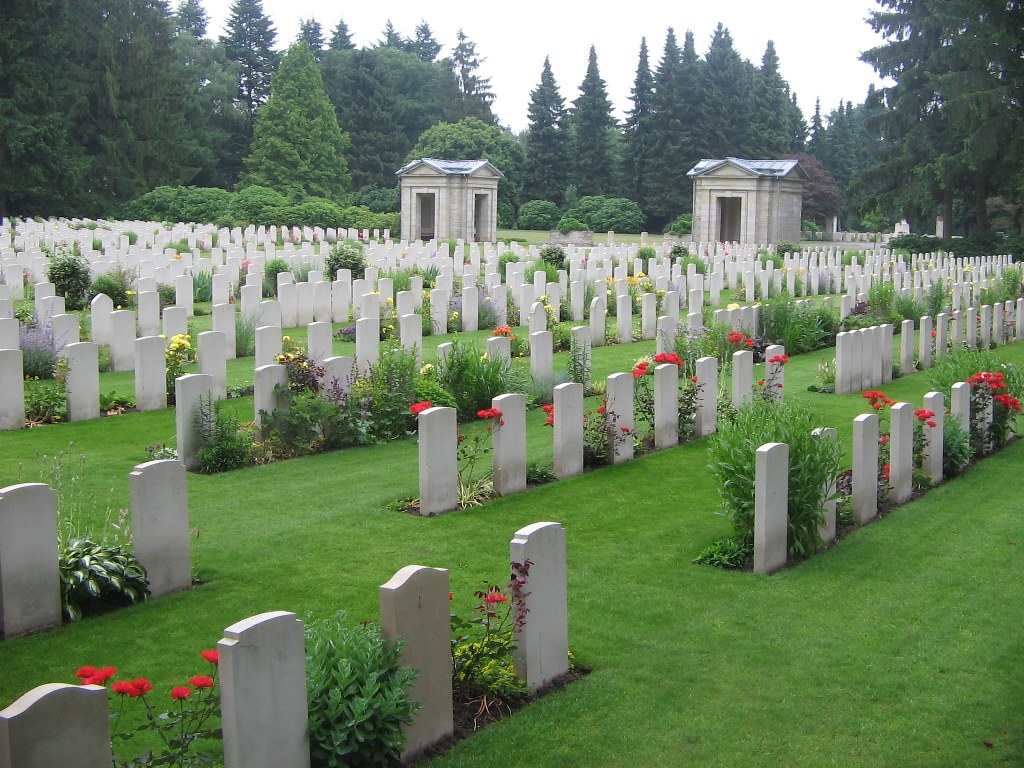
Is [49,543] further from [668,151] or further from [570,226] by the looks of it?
[668,151]

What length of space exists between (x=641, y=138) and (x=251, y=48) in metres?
22.4

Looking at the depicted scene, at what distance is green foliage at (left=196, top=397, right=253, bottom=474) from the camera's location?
8.69 m

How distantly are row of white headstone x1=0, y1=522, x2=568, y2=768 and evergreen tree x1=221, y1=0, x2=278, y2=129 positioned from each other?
62873 mm

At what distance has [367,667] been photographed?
4.20 metres

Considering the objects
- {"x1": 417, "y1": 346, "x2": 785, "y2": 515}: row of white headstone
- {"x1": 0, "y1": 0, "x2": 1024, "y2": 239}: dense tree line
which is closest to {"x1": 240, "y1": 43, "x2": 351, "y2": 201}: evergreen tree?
{"x1": 0, "y1": 0, "x2": 1024, "y2": 239}: dense tree line

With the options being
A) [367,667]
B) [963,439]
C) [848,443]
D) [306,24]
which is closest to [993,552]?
[963,439]

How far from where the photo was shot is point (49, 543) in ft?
17.9

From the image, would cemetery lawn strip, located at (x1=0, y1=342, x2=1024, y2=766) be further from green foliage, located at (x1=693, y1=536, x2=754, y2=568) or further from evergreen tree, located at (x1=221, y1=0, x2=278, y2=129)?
evergreen tree, located at (x1=221, y1=0, x2=278, y2=129)

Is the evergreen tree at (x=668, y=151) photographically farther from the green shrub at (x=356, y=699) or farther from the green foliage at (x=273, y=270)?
the green shrub at (x=356, y=699)

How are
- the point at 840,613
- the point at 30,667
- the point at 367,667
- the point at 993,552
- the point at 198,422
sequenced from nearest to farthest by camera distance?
1. the point at 367,667
2. the point at 30,667
3. the point at 840,613
4. the point at 993,552
5. the point at 198,422

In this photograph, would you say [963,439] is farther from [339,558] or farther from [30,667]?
[30,667]

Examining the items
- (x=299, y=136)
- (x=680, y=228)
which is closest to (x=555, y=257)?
(x=680, y=228)

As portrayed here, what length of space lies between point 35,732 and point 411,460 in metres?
5.97

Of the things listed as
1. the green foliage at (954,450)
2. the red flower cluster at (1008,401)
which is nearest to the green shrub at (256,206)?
the red flower cluster at (1008,401)
